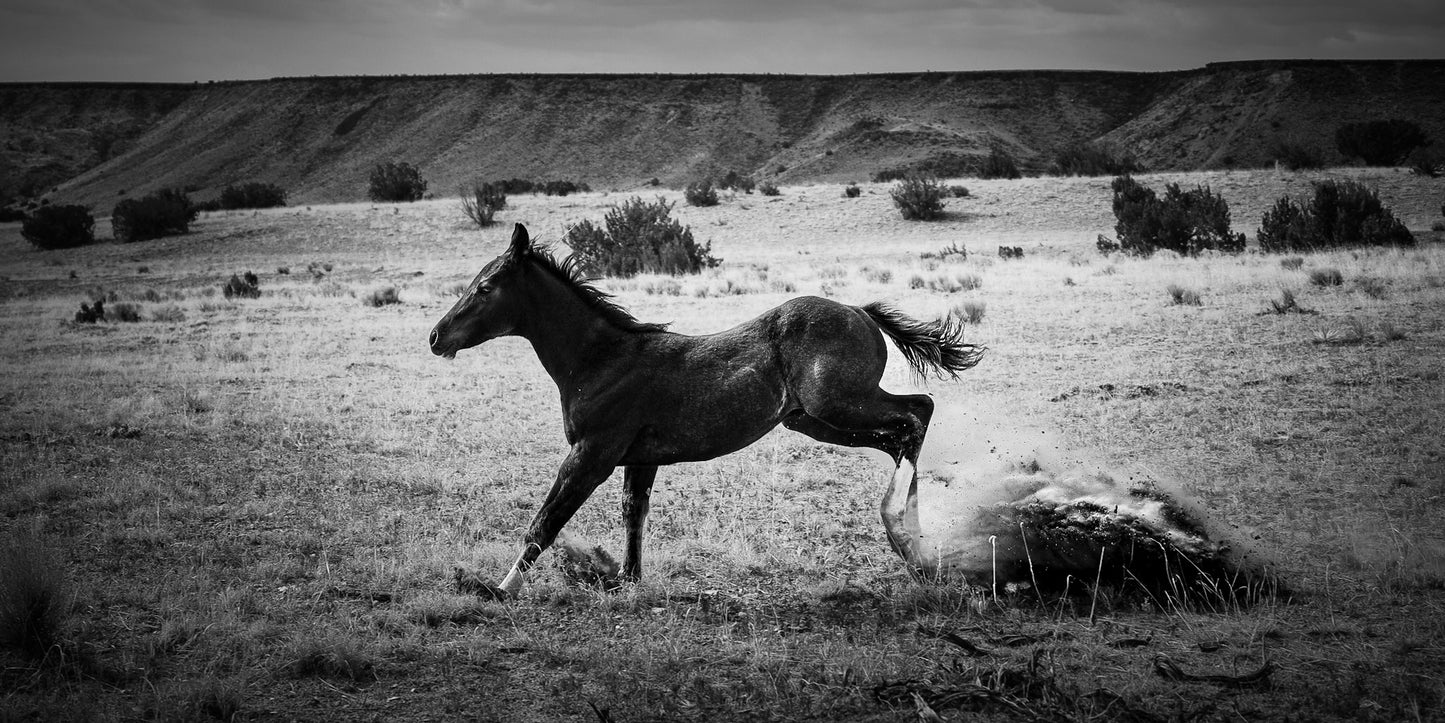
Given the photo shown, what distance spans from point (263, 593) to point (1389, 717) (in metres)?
5.85

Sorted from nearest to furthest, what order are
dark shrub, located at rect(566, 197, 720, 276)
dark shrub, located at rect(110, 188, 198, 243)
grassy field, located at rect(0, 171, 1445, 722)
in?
1. grassy field, located at rect(0, 171, 1445, 722)
2. dark shrub, located at rect(566, 197, 720, 276)
3. dark shrub, located at rect(110, 188, 198, 243)

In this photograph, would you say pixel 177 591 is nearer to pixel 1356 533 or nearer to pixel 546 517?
pixel 546 517

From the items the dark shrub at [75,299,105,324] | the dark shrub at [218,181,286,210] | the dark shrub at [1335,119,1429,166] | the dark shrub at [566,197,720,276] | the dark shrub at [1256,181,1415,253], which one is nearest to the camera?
the dark shrub at [75,299,105,324]

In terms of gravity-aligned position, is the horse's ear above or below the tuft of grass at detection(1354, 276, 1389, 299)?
above

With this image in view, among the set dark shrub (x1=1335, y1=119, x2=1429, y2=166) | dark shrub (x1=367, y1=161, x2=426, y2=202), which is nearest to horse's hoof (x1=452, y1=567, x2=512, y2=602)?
dark shrub (x1=367, y1=161, x2=426, y2=202)

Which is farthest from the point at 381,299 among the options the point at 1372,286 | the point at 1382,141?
the point at 1382,141

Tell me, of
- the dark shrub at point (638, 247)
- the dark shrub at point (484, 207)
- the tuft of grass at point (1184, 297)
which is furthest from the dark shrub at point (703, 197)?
the tuft of grass at point (1184, 297)

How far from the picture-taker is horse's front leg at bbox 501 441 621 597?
5934 mm

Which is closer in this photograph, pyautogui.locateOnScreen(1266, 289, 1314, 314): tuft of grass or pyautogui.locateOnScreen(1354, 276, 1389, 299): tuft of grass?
pyautogui.locateOnScreen(1266, 289, 1314, 314): tuft of grass

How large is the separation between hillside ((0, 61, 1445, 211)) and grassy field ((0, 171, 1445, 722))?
6951 cm

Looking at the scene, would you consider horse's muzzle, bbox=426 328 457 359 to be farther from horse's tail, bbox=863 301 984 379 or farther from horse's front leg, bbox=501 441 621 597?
horse's tail, bbox=863 301 984 379

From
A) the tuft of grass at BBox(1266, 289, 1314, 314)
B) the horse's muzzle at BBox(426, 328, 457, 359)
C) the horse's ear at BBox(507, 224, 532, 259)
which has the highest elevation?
the horse's ear at BBox(507, 224, 532, 259)

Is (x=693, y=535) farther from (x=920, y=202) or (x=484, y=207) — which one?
(x=484, y=207)

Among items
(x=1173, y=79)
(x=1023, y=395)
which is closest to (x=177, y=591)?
(x=1023, y=395)
